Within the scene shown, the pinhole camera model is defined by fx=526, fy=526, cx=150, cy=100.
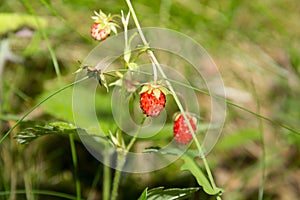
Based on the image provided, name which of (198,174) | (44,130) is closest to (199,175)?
(198,174)

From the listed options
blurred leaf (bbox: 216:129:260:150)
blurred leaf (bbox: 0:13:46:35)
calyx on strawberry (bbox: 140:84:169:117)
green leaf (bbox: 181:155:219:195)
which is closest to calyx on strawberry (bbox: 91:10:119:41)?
calyx on strawberry (bbox: 140:84:169:117)

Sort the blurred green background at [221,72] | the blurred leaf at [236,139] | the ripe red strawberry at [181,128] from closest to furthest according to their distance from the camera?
the ripe red strawberry at [181,128] → the blurred green background at [221,72] → the blurred leaf at [236,139]

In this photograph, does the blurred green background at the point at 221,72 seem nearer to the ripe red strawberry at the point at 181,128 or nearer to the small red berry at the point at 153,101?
the ripe red strawberry at the point at 181,128

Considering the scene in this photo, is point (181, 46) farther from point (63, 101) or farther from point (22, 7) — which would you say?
point (63, 101)

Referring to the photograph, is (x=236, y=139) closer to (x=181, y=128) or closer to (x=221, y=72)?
(x=221, y=72)

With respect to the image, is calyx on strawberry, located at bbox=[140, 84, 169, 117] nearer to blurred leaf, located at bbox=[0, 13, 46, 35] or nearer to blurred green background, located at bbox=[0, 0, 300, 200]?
blurred green background, located at bbox=[0, 0, 300, 200]

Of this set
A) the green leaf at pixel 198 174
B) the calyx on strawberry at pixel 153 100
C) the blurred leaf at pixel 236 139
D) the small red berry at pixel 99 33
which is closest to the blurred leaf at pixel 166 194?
the green leaf at pixel 198 174

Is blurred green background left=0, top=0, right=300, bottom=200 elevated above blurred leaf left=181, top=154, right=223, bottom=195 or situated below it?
above
